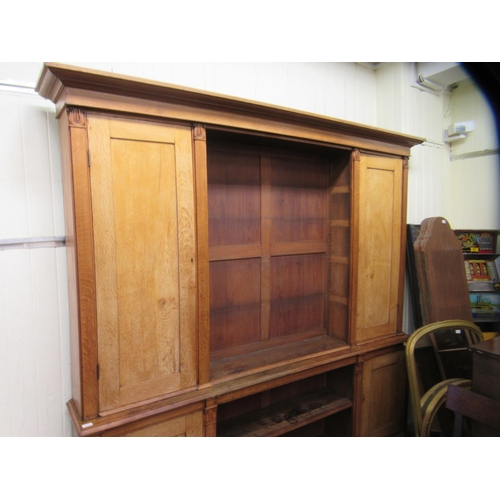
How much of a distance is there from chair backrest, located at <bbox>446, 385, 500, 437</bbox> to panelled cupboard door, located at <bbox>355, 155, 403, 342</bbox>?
864 millimetres

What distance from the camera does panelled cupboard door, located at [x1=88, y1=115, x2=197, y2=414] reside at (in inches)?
56.3

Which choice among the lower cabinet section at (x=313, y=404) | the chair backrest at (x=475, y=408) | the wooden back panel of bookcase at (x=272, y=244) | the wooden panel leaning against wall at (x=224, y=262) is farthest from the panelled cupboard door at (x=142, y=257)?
the chair backrest at (x=475, y=408)

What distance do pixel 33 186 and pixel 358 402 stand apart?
2429 mm

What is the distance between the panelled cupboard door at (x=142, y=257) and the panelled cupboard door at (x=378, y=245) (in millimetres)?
1301

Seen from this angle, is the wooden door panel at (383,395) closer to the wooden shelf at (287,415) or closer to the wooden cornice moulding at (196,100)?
the wooden shelf at (287,415)

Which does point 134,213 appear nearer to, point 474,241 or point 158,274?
point 158,274

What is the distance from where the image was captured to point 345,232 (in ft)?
7.91

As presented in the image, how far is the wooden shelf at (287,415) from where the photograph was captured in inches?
82.1

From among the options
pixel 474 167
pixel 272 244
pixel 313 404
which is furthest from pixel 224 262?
pixel 474 167

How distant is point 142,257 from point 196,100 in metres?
0.77

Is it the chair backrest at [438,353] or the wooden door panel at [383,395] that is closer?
the chair backrest at [438,353]

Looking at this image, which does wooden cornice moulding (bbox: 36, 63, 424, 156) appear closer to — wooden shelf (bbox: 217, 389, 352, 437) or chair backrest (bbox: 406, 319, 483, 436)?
chair backrest (bbox: 406, 319, 483, 436)

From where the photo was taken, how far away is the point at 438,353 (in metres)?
2.16

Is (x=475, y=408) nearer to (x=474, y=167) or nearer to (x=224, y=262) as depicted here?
(x=224, y=262)
